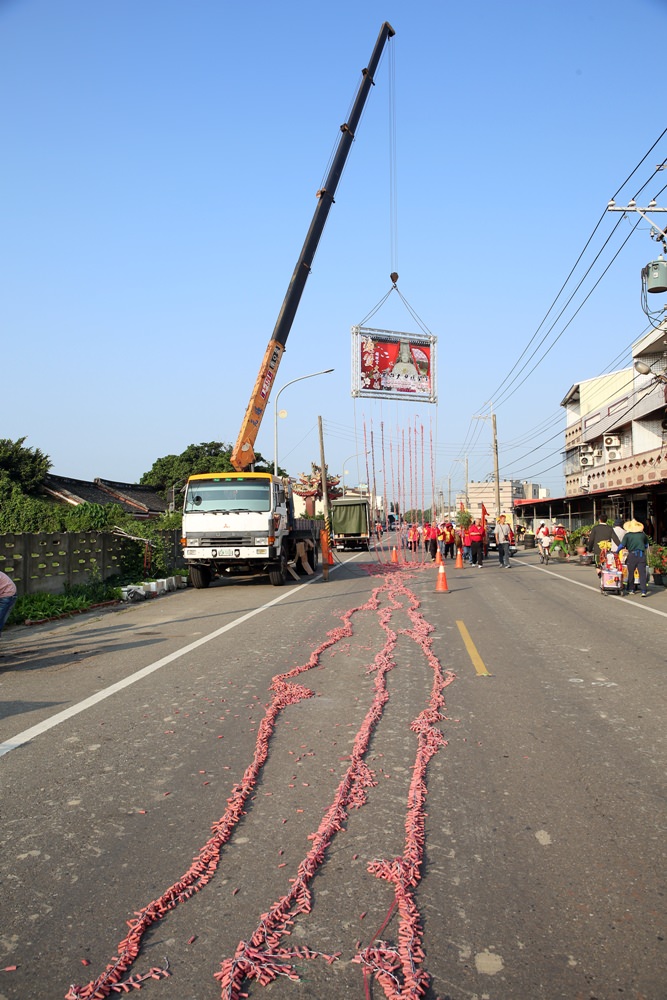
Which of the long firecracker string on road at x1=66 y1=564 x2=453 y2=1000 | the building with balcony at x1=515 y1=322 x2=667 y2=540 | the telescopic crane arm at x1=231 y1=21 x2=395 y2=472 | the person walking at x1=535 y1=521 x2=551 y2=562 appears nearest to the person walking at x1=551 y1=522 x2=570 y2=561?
the person walking at x1=535 y1=521 x2=551 y2=562

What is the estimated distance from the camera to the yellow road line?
27.0 feet

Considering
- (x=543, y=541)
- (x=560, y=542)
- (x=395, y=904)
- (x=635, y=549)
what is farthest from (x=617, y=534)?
(x=560, y=542)

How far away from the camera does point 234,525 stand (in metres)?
18.3

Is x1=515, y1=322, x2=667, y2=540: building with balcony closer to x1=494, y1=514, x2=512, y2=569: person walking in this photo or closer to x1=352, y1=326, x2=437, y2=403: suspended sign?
x1=494, y1=514, x2=512, y2=569: person walking

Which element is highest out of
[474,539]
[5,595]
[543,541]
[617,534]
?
[617,534]

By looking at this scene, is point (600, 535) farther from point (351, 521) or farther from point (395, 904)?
point (351, 521)

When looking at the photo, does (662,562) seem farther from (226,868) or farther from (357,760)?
(226,868)

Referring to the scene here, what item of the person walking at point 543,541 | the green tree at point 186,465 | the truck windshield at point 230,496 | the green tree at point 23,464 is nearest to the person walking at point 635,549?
the truck windshield at point 230,496

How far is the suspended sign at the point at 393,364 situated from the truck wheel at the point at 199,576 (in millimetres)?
11224

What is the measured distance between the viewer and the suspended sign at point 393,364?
28688 mm

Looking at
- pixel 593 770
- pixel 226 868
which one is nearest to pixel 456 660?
pixel 593 770

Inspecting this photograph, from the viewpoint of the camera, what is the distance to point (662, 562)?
19672 mm

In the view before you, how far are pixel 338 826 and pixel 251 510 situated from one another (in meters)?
14.7

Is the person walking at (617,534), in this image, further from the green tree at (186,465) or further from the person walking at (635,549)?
the green tree at (186,465)
